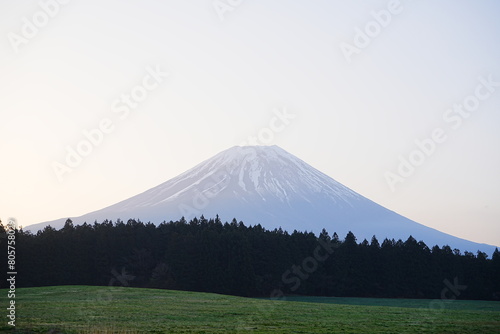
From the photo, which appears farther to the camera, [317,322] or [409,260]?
[409,260]

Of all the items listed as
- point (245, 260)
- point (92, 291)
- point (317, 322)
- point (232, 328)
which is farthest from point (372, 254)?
point (232, 328)

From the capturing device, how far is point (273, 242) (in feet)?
269

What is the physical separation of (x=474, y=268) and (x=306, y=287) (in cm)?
2492

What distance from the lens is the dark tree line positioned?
76.4 meters

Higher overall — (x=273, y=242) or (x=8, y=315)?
(x=273, y=242)

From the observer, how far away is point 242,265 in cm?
7594

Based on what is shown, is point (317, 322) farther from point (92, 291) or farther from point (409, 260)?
point (409, 260)

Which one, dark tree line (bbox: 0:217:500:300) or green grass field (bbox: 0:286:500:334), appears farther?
dark tree line (bbox: 0:217:500:300)

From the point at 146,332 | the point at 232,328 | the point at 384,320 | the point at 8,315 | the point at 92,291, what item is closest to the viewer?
the point at 146,332

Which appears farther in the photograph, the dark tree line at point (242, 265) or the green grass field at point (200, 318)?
the dark tree line at point (242, 265)

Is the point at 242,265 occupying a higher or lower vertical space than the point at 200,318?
higher

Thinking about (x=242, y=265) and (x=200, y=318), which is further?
(x=242, y=265)

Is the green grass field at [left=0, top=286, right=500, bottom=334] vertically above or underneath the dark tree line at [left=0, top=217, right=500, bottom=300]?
underneath

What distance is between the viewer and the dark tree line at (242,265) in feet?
251
